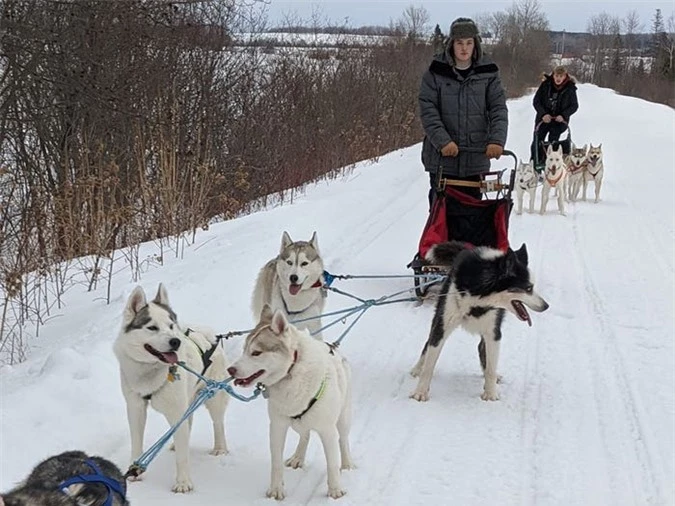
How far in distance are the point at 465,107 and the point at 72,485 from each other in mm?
4560

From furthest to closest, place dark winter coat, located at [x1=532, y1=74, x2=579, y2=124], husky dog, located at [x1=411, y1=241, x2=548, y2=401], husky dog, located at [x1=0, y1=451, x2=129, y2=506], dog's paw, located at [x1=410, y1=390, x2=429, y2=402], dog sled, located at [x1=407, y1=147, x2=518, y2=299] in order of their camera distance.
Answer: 1. dark winter coat, located at [x1=532, y1=74, x2=579, y2=124]
2. dog sled, located at [x1=407, y1=147, x2=518, y2=299]
3. dog's paw, located at [x1=410, y1=390, x2=429, y2=402]
4. husky dog, located at [x1=411, y1=241, x2=548, y2=401]
5. husky dog, located at [x1=0, y1=451, x2=129, y2=506]

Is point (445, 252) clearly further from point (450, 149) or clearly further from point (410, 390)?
point (410, 390)

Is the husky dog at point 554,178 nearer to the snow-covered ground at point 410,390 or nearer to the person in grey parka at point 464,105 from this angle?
the snow-covered ground at point 410,390

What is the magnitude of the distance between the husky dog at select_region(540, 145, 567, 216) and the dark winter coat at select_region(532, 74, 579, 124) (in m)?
0.82

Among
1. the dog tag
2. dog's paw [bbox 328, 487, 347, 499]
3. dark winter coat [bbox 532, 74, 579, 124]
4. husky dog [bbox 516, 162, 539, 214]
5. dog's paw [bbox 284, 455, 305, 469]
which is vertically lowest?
dog's paw [bbox 284, 455, 305, 469]

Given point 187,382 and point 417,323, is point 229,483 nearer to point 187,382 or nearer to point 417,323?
point 187,382

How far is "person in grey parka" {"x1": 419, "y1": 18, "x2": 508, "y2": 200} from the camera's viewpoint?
575 cm

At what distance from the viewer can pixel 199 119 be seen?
991 centimetres

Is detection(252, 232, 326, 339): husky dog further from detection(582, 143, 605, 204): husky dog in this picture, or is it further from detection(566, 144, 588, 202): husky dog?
detection(582, 143, 605, 204): husky dog

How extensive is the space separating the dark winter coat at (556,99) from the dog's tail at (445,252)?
6991 mm

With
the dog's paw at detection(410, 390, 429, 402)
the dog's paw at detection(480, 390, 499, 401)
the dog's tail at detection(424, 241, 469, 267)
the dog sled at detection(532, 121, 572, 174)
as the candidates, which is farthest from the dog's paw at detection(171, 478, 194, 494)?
the dog sled at detection(532, 121, 572, 174)

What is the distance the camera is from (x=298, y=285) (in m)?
4.80

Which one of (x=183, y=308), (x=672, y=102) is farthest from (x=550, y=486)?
(x=672, y=102)

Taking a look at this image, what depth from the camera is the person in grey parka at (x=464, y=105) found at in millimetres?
5746
